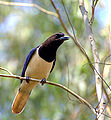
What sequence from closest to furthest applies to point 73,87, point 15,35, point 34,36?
point 73,87 < point 34,36 < point 15,35

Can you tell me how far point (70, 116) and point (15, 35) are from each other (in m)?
2.83

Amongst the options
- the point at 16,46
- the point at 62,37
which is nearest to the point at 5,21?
the point at 16,46

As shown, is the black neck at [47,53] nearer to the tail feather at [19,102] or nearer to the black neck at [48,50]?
the black neck at [48,50]

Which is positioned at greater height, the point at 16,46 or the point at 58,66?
the point at 16,46

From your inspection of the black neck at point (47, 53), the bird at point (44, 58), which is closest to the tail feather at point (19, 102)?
the bird at point (44, 58)

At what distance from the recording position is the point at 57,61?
20.2 ft

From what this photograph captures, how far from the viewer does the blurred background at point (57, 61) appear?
4.84m

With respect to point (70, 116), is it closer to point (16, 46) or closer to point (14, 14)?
point (16, 46)

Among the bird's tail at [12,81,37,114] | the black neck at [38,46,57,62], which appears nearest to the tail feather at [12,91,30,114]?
the bird's tail at [12,81,37,114]

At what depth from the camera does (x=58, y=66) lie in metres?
6.13

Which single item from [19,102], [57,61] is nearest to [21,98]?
[19,102]

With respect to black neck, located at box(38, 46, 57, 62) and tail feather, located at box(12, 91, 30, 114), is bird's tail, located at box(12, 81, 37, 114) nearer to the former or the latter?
tail feather, located at box(12, 91, 30, 114)

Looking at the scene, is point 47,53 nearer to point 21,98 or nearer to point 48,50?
point 48,50

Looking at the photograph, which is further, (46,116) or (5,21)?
(5,21)
